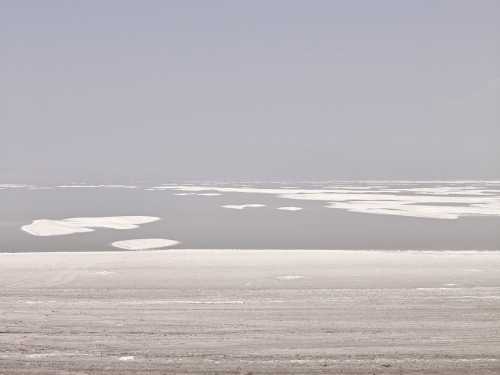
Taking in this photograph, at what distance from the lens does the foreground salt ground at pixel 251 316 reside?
9.27 meters

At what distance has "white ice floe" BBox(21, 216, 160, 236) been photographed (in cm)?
2892

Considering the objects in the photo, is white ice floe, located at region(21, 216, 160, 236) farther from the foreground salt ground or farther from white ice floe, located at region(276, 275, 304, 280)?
white ice floe, located at region(276, 275, 304, 280)

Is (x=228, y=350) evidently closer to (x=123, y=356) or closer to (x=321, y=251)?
(x=123, y=356)

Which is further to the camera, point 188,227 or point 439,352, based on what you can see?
point 188,227

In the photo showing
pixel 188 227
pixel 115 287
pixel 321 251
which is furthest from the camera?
pixel 188 227

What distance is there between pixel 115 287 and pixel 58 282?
170cm

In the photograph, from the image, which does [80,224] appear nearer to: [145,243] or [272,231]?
[145,243]

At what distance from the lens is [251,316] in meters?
11.9

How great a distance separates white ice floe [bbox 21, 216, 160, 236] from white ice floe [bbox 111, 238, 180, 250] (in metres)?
4.32

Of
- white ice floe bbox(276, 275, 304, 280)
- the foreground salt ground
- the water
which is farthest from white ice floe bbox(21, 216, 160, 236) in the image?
white ice floe bbox(276, 275, 304, 280)

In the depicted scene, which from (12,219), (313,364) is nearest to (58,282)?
(313,364)

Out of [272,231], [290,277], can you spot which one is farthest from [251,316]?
[272,231]

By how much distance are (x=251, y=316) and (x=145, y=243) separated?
44.6 feet

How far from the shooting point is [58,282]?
621 inches
